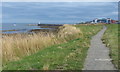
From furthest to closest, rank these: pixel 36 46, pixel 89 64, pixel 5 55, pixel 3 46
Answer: pixel 36 46, pixel 3 46, pixel 5 55, pixel 89 64

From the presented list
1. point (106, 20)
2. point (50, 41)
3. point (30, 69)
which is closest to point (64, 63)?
point (30, 69)

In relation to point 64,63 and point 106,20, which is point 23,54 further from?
point 106,20

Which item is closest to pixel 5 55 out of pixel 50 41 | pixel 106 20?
pixel 50 41

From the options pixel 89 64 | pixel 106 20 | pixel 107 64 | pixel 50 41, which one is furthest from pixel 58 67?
pixel 106 20

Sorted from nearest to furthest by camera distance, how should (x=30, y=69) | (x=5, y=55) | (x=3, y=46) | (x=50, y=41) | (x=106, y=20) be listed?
1. (x=30, y=69)
2. (x=5, y=55)
3. (x=3, y=46)
4. (x=50, y=41)
5. (x=106, y=20)

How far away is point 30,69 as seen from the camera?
9.18 metres

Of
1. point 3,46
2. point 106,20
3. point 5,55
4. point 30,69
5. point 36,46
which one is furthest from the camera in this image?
point 106,20

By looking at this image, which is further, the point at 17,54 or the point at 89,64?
the point at 17,54

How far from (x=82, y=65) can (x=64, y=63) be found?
2.68ft

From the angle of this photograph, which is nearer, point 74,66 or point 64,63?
point 74,66

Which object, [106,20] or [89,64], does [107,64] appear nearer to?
[89,64]

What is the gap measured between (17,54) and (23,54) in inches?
17.0

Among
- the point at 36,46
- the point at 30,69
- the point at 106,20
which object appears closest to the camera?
the point at 30,69

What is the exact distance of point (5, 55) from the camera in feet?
44.2
